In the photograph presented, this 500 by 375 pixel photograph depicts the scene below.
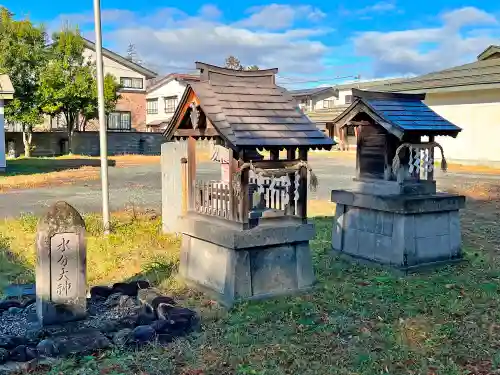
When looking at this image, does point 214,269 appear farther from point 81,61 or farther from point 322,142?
point 81,61

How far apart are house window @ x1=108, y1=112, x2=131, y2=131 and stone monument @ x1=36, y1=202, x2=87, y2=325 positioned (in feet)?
129

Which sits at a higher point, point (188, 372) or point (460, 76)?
point (460, 76)

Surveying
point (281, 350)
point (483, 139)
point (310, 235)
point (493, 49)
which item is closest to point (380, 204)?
point (310, 235)

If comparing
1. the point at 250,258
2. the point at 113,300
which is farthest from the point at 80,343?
the point at 250,258

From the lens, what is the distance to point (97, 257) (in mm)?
8523

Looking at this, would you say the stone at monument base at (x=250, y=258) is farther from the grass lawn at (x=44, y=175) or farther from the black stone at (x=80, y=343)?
the grass lawn at (x=44, y=175)

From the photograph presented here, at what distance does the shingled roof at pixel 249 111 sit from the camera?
6.22m

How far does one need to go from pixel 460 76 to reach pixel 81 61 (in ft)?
76.2

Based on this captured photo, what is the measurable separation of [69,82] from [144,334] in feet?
97.0

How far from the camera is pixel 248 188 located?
6.32 m

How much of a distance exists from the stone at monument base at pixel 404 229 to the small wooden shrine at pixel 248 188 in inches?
67.9

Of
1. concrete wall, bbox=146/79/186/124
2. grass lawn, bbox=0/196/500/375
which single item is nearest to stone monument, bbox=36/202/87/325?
grass lawn, bbox=0/196/500/375

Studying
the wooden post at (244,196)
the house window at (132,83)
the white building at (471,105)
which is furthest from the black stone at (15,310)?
the house window at (132,83)

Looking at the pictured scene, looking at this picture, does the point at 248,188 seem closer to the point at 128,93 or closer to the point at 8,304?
the point at 8,304
